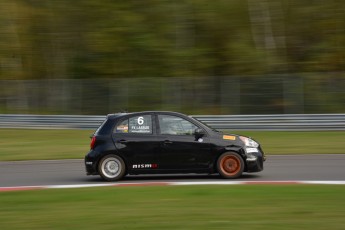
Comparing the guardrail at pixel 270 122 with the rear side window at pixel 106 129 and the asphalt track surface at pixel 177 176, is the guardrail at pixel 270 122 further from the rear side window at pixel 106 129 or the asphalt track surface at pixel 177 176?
the rear side window at pixel 106 129

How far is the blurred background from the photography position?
34312 millimetres

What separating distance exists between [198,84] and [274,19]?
10.9 metres

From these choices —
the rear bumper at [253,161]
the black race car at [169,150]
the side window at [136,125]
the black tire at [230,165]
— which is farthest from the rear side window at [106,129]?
the rear bumper at [253,161]

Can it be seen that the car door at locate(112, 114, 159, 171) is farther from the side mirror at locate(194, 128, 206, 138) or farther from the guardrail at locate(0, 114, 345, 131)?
the guardrail at locate(0, 114, 345, 131)

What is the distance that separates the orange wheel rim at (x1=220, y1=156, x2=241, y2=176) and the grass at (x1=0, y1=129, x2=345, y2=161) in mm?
6498

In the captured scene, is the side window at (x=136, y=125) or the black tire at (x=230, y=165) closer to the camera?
the black tire at (x=230, y=165)

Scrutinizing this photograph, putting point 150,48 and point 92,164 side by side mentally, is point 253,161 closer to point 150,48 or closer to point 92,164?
point 92,164

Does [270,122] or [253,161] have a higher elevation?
[270,122]

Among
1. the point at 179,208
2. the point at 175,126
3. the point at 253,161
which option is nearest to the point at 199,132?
the point at 175,126

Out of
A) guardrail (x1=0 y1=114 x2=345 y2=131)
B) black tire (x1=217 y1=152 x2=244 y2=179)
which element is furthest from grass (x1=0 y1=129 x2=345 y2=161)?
black tire (x1=217 y1=152 x2=244 y2=179)

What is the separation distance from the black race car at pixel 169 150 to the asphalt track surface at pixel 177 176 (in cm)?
24

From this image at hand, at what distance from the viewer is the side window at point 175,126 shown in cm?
1441

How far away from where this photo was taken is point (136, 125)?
14.5 metres

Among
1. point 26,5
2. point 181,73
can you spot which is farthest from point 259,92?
point 26,5
